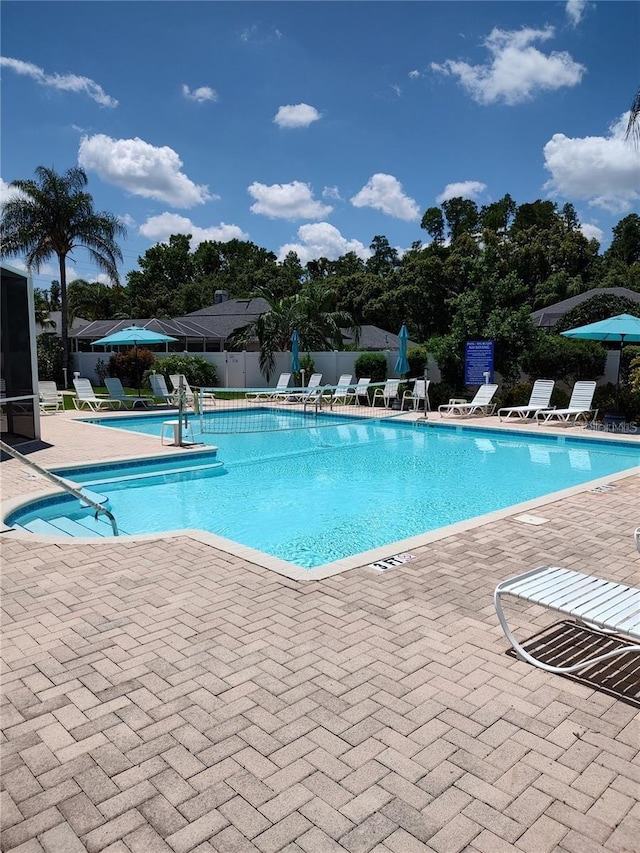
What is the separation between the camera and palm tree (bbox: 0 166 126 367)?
26766 millimetres

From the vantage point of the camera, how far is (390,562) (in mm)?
5363

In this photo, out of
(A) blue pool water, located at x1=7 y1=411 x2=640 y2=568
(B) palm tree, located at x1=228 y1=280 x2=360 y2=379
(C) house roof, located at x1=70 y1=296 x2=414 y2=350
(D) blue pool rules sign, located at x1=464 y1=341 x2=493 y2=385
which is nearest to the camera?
(A) blue pool water, located at x1=7 y1=411 x2=640 y2=568

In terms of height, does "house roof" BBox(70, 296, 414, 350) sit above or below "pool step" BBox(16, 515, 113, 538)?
above

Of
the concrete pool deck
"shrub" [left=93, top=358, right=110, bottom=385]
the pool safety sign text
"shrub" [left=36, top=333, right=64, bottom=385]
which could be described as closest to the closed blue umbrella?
"shrub" [left=93, top=358, right=110, bottom=385]

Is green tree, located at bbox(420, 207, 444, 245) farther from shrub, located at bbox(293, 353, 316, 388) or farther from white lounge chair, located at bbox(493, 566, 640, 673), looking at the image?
white lounge chair, located at bbox(493, 566, 640, 673)

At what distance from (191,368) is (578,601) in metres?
21.6

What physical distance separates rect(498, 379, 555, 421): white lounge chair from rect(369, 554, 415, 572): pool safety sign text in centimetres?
1276

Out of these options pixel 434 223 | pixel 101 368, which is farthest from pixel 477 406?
pixel 434 223

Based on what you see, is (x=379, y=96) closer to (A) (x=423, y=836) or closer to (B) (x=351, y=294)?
(A) (x=423, y=836)

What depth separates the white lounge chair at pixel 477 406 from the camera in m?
18.8

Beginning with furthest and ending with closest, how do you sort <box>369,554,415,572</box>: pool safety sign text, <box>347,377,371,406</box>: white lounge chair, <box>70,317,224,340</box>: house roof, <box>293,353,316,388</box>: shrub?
<box>70,317,224,340</box>: house roof, <box>293,353,316,388</box>: shrub, <box>347,377,371,406</box>: white lounge chair, <box>369,554,415,572</box>: pool safety sign text

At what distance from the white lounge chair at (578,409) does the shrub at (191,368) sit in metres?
13.3

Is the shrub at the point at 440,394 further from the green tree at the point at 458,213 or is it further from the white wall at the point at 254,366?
the green tree at the point at 458,213

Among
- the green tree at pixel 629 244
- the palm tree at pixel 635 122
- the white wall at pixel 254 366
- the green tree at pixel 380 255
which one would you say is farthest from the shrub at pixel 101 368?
the green tree at pixel 629 244
